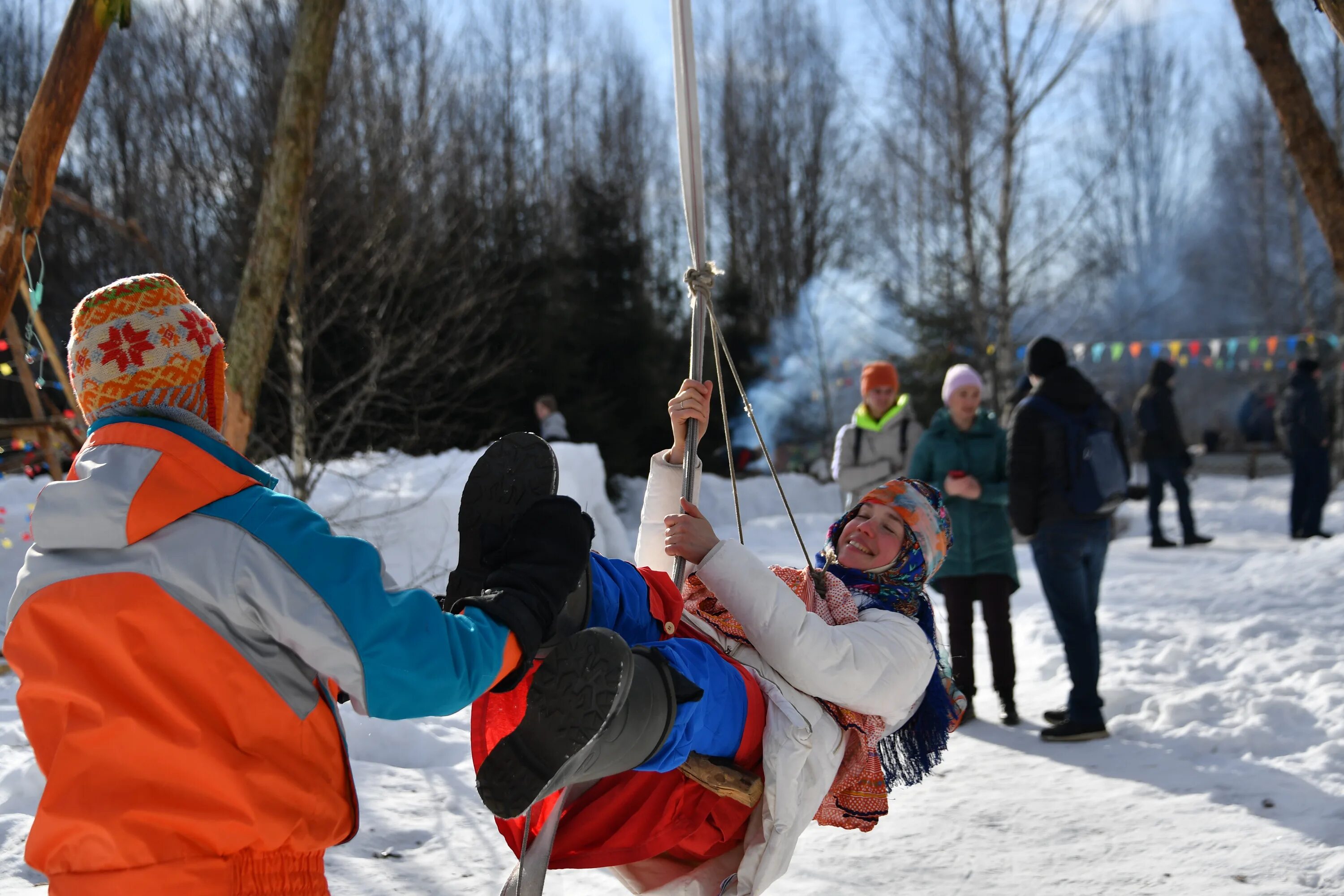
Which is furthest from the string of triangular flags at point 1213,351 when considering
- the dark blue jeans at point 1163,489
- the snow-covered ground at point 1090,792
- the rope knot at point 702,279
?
the rope knot at point 702,279

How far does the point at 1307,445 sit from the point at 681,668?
10458mm

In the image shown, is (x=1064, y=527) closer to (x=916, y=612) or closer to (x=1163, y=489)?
(x=916, y=612)

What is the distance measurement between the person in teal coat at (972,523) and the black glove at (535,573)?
3.42 m

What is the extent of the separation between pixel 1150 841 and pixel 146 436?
3.26 m

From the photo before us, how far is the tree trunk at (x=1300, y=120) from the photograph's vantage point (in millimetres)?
4520

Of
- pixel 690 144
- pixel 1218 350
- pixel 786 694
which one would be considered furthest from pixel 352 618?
pixel 1218 350

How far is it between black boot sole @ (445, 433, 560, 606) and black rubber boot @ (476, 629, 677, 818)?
0.25 m

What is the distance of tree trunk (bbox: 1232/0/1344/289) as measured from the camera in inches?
178

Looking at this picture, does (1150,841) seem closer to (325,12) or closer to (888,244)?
(325,12)

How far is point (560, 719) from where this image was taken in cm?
178

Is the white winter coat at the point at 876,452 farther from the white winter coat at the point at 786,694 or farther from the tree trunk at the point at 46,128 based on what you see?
the tree trunk at the point at 46,128

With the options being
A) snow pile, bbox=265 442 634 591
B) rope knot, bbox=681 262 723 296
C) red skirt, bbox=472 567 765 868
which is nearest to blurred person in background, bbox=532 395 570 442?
snow pile, bbox=265 442 634 591

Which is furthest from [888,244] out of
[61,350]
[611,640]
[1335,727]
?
[611,640]

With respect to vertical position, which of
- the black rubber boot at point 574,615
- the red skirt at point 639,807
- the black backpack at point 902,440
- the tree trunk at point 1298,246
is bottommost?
the red skirt at point 639,807
